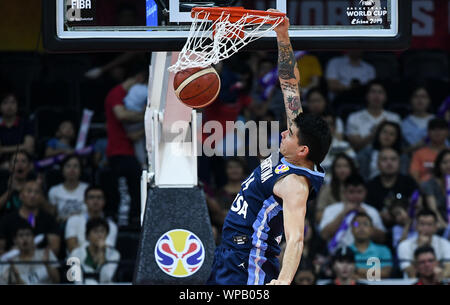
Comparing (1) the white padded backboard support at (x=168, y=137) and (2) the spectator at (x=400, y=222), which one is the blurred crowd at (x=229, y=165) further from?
(1) the white padded backboard support at (x=168, y=137)

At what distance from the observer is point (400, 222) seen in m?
8.69

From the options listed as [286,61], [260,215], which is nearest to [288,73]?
[286,61]

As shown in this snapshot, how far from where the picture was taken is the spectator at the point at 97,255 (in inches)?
311

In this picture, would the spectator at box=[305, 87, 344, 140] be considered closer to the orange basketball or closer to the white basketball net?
the white basketball net

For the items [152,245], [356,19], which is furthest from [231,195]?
[356,19]

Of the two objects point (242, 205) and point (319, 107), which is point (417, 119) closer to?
point (319, 107)

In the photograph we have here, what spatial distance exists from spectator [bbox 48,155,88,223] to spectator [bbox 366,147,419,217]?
2.48 metres

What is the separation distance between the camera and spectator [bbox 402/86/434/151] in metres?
9.59

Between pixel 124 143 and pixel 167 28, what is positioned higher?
pixel 167 28

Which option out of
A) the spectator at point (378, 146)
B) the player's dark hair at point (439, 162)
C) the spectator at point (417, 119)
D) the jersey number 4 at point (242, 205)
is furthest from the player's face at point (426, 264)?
the jersey number 4 at point (242, 205)

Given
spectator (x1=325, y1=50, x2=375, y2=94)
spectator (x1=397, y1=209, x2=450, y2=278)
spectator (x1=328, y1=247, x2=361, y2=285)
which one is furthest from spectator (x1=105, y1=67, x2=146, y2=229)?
spectator (x1=397, y1=209, x2=450, y2=278)

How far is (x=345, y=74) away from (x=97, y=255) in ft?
10.8

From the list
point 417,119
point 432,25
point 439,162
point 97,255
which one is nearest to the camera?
point 97,255

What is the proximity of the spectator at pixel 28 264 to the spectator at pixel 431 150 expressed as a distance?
3343mm
